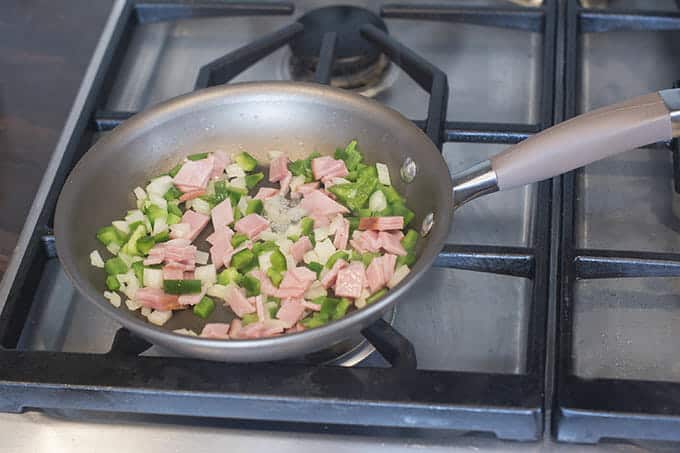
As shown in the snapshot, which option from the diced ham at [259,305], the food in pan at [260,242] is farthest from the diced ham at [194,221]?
the diced ham at [259,305]

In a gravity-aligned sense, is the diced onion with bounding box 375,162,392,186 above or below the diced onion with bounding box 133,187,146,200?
above

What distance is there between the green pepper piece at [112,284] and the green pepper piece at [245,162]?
0.57 ft

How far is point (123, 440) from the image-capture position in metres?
0.66

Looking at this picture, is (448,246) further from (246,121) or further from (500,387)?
(246,121)

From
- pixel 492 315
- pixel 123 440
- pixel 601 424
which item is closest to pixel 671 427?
pixel 601 424

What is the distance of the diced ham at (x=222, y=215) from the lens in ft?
2.57

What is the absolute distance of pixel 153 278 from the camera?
2.42 feet

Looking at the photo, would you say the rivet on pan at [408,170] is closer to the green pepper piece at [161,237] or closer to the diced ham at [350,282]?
the diced ham at [350,282]

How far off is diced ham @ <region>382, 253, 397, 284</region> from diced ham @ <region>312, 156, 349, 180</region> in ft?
0.40

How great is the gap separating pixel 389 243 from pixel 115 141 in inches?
10.8

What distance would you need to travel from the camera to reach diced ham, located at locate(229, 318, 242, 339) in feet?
2.21

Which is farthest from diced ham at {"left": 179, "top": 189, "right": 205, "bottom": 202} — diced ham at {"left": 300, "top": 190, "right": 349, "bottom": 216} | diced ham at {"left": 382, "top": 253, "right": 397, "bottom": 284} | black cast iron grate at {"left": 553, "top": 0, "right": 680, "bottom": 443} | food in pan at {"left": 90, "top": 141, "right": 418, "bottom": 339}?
black cast iron grate at {"left": 553, "top": 0, "right": 680, "bottom": 443}

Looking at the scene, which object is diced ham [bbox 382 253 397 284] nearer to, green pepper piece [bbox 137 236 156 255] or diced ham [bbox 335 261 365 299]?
diced ham [bbox 335 261 365 299]

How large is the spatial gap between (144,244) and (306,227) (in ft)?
0.46
